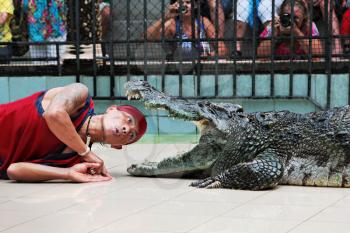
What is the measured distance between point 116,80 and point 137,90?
340 centimetres

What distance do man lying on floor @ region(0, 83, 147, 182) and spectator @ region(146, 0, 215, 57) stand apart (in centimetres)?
323

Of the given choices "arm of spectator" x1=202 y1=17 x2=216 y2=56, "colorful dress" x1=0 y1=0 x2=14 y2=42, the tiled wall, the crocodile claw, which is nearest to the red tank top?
the crocodile claw

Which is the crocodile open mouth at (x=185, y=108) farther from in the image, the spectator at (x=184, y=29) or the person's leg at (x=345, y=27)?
the person's leg at (x=345, y=27)

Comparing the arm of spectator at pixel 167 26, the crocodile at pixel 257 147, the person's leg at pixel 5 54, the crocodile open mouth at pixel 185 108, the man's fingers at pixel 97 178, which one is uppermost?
the arm of spectator at pixel 167 26

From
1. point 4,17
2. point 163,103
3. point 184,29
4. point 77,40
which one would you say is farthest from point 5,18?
point 163,103

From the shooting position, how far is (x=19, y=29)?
10.1 meters

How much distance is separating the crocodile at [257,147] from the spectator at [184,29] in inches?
121

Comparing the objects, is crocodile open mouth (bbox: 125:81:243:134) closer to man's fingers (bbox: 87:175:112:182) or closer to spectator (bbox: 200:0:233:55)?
man's fingers (bbox: 87:175:112:182)

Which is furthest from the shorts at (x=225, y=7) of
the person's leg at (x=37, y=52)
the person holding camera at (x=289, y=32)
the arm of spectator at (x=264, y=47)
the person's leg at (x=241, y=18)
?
the person's leg at (x=37, y=52)

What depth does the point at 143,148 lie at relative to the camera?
7.94 meters

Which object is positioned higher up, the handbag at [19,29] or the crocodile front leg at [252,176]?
the handbag at [19,29]

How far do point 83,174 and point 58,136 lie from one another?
1.19 ft

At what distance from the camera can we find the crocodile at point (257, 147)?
571cm

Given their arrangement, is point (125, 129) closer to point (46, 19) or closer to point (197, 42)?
point (197, 42)
